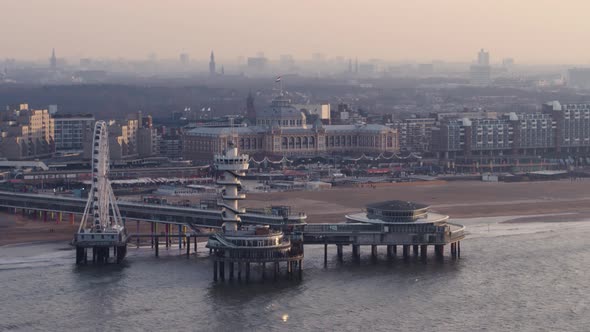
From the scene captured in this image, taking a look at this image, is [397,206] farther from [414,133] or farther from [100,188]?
[414,133]

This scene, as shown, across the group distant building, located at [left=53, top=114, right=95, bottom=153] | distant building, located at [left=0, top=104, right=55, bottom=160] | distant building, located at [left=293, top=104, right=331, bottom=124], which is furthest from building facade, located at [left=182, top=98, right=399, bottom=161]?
distant building, located at [left=293, top=104, right=331, bottom=124]

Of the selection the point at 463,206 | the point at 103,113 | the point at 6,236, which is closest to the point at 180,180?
the point at 463,206

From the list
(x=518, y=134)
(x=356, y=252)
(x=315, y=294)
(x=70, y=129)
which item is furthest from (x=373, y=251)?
(x=70, y=129)

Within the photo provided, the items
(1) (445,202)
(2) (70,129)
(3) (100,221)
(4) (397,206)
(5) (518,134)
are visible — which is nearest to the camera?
(4) (397,206)

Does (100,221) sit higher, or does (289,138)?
(289,138)

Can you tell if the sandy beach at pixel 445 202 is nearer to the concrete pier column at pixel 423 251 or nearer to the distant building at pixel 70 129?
the concrete pier column at pixel 423 251

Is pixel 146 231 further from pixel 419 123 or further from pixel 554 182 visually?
pixel 419 123
